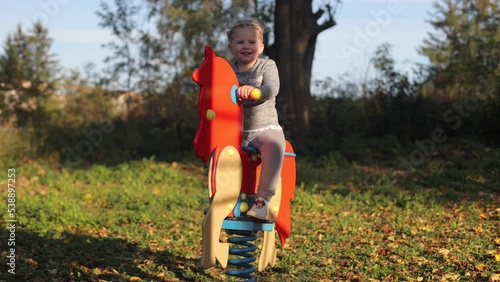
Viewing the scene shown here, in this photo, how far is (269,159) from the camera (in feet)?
14.1

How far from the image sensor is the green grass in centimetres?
610

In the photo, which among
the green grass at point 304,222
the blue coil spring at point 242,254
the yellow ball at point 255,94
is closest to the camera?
the yellow ball at point 255,94

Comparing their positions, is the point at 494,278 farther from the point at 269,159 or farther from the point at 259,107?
the point at 259,107

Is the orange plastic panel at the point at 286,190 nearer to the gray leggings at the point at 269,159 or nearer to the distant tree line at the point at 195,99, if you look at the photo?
the gray leggings at the point at 269,159

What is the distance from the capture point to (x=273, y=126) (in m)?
4.46

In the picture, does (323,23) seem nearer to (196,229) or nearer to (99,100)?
(196,229)

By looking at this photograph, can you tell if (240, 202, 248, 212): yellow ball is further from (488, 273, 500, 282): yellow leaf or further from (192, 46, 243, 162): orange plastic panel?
(488, 273, 500, 282): yellow leaf

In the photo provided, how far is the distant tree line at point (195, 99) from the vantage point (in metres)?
15.5

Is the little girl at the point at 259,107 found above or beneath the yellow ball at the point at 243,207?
above

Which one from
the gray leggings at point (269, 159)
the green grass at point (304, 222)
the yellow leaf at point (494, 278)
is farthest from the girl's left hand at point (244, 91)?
the yellow leaf at point (494, 278)

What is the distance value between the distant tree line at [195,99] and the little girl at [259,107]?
1036 cm

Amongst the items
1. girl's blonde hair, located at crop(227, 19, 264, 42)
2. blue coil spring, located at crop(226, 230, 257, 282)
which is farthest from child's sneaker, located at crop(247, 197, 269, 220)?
girl's blonde hair, located at crop(227, 19, 264, 42)

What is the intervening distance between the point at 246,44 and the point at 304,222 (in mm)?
4768

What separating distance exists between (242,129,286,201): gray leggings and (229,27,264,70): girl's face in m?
0.59
